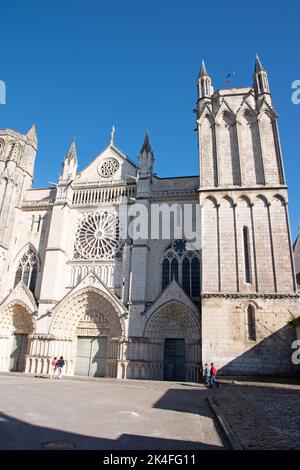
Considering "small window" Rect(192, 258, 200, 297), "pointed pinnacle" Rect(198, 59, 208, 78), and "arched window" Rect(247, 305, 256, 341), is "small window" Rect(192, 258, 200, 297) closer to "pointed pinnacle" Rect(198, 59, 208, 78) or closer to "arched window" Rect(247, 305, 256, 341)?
"arched window" Rect(247, 305, 256, 341)

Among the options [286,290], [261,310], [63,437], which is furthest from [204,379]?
[63,437]

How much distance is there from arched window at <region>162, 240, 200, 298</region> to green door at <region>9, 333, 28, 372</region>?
1067 cm

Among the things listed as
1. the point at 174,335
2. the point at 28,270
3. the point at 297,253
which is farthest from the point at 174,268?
the point at 297,253

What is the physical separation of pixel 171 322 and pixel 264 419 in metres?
13.9

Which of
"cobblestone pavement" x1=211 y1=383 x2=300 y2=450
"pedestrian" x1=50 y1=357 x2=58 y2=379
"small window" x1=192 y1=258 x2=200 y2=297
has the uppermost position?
"small window" x1=192 y1=258 x2=200 y2=297

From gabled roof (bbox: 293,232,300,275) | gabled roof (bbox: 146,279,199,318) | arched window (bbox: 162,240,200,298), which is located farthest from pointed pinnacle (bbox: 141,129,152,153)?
gabled roof (bbox: 293,232,300,275)

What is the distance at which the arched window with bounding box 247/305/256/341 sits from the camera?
58.5ft

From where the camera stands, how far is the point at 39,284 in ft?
78.0

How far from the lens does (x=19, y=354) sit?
75.0ft

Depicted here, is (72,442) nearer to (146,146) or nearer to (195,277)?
(195,277)

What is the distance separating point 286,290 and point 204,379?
21.8 feet

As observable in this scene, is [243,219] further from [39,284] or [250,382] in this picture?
[39,284]

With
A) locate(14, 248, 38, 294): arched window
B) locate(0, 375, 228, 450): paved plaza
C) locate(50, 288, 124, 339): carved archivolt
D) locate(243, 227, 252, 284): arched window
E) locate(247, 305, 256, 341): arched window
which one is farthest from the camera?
locate(14, 248, 38, 294): arched window

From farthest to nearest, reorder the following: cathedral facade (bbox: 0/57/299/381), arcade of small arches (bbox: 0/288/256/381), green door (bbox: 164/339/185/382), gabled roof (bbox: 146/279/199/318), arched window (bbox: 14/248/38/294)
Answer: arched window (bbox: 14/248/38/294) < gabled roof (bbox: 146/279/199/318) < green door (bbox: 164/339/185/382) < arcade of small arches (bbox: 0/288/256/381) < cathedral facade (bbox: 0/57/299/381)
